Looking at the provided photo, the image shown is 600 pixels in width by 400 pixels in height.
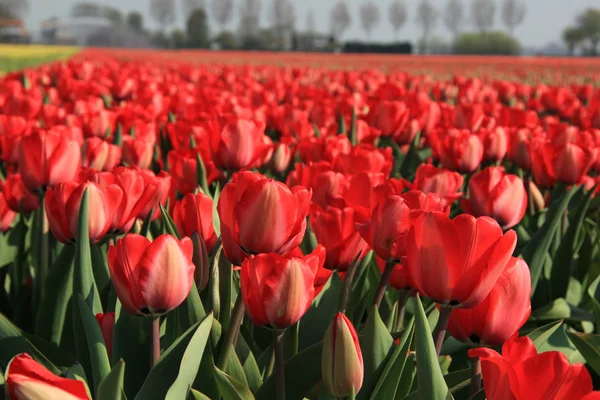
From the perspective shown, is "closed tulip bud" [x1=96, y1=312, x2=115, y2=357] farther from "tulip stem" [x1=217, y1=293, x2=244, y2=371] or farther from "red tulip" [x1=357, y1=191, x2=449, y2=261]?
"red tulip" [x1=357, y1=191, x2=449, y2=261]

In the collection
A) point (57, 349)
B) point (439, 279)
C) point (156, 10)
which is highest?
point (156, 10)

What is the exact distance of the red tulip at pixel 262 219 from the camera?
1.15 m

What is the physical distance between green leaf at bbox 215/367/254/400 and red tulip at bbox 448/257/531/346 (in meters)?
0.40

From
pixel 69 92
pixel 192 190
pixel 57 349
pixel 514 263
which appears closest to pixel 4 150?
pixel 192 190

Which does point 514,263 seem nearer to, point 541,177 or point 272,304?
point 272,304

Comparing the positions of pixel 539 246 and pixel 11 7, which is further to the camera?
pixel 11 7

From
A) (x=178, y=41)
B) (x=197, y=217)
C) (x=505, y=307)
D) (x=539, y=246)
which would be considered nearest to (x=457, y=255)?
(x=505, y=307)

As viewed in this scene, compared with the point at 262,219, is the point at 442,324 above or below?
below

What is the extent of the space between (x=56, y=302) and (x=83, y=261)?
305 mm

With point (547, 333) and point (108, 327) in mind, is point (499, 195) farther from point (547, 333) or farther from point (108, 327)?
point (108, 327)

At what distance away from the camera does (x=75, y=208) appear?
1367 mm

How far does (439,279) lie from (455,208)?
4.83 ft

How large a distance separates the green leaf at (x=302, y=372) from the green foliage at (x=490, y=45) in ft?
245

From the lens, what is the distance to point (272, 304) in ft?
3.40
